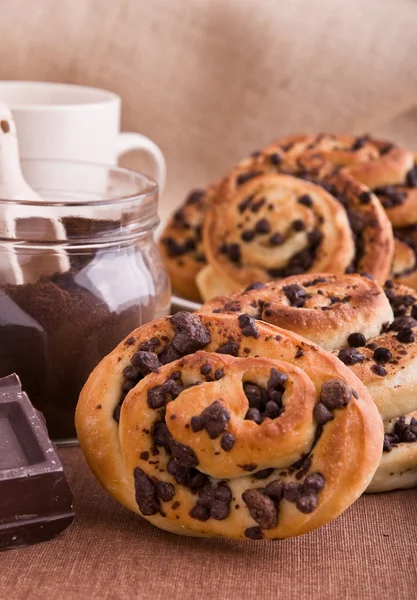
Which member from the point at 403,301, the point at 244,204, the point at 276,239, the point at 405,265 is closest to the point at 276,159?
the point at 244,204

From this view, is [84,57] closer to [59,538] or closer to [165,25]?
[165,25]

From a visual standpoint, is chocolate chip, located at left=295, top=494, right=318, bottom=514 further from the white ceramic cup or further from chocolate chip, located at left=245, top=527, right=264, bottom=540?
the white ceramic cup

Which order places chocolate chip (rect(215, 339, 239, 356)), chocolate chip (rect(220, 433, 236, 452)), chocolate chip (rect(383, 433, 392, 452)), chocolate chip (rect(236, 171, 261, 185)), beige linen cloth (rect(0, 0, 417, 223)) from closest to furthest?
1. chocolate chip (rect(220, 433, 236, 452))
2. chocolate chip (rect(215, 339, 239, 356))
3. chocolate chip (rect(383, 433, 392, 452))
4. chocolate chip (rect(236, 171, 261, 185))
5. beige linen cloth (rect(0, 0, 417, 223))

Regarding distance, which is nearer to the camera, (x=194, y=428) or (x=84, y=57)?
(x=194, y=428)

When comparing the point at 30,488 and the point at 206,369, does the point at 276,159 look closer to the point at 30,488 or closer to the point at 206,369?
the point at 206,369

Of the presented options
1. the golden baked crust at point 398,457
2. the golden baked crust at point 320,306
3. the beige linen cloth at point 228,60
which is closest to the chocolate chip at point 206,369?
the golden baked crust at point 320,306

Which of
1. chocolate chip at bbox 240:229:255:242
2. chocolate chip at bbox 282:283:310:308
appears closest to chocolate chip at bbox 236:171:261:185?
chocolate chip at bbox 240:229:255:242

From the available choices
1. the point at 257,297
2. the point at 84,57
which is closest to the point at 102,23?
the point at 84,57
